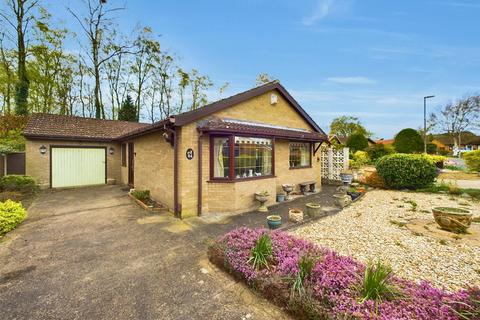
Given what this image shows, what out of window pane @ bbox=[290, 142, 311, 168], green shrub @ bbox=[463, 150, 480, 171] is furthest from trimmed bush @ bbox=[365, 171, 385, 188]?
green shrub @ bbox=[463, 150, 480, 171]

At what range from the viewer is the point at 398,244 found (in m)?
4.89

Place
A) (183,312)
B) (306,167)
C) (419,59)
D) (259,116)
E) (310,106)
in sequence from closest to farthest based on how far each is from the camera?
(183,312) < (259,116) < (306,167) < (419,59) < (310,106)

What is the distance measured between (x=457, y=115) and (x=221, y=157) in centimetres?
Result: 5765

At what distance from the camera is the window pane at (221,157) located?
744 cm

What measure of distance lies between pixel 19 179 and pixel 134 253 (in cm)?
1007

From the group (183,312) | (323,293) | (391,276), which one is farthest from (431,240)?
(183,312)

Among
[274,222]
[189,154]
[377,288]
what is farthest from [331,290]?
[189,154]

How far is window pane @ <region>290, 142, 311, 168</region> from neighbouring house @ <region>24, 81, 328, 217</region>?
5cm

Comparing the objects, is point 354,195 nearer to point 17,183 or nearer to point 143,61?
point 17,183

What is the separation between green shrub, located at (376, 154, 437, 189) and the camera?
10883 millimetres

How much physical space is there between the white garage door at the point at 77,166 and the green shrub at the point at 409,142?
29.8 m

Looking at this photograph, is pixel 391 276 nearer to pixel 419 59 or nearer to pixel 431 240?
pixel 431 240

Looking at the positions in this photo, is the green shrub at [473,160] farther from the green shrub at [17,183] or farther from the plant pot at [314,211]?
the green shrub at [17,183]

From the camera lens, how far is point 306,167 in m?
11.7
